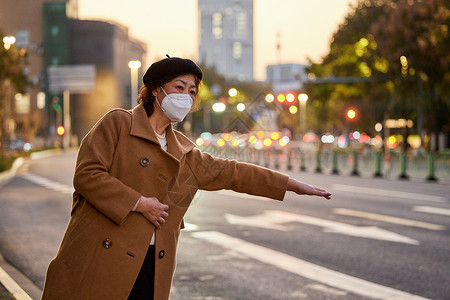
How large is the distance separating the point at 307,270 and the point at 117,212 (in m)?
5.30

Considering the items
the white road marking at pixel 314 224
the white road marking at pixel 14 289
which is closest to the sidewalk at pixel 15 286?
the white road marking at pixel 14 289

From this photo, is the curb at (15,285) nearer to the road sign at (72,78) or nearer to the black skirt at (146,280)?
the black skirt at (146,280)

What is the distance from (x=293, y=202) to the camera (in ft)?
53.6

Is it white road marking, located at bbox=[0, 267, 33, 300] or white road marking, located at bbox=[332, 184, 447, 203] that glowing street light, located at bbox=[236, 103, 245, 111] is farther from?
white road marking, located at bbox=[332, 184, 447, 203]

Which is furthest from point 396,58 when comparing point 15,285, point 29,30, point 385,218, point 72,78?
point 29,30

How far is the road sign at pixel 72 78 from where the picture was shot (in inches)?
2579

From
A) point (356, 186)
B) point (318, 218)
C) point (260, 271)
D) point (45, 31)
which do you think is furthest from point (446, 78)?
point (45, 31)

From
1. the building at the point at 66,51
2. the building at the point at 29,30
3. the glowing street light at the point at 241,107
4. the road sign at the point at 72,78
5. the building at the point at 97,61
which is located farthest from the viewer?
the building at the point at 29,30

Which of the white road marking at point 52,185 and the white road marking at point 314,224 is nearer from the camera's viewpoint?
the white road marking at point 314,224

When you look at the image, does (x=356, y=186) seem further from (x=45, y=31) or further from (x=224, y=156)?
(x=45, y=31)

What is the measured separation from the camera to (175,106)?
3.31 metres

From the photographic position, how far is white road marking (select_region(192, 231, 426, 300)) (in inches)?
275

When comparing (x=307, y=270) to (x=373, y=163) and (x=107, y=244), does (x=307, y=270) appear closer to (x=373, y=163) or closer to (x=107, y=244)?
(x=107, y=244)

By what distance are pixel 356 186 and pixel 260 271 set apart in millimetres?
14797
